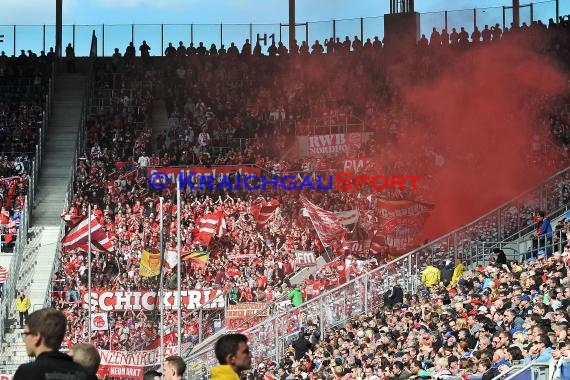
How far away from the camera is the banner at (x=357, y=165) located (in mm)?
39938

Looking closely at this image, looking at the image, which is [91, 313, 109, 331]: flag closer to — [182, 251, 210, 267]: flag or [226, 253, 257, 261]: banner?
[182, 251, 210, 267]: flag

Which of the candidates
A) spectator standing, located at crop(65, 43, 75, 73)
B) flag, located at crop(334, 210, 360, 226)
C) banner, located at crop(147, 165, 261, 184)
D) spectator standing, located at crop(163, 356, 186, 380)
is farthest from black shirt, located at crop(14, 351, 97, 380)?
spectator standing, located at crop(65, 43, 75, 73)

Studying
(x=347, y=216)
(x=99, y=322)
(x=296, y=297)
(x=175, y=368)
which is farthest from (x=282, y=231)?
(x=175, y=368)

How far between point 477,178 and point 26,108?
643 inches

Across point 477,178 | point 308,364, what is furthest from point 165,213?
point 308,364

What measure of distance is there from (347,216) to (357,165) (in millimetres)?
4650

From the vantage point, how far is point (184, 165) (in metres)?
41.8

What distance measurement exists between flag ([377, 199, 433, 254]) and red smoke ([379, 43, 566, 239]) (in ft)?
4.51

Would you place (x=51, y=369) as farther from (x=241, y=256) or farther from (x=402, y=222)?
(x=241, y=256)

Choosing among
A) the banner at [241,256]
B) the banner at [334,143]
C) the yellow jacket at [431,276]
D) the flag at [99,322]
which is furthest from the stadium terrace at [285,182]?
the yellow jacket at [431,276]

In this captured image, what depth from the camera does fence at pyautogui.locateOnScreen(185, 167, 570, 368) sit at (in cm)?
2859

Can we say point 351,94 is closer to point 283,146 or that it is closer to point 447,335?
point 283,146

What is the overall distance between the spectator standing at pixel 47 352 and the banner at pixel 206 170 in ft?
111

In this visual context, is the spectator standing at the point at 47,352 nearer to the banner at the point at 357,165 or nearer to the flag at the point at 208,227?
the flag at the point at 208,227
